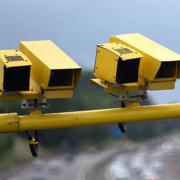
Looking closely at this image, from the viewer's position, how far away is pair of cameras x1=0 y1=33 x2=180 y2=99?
9.61 metres

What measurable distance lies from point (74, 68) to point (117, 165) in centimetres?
2998

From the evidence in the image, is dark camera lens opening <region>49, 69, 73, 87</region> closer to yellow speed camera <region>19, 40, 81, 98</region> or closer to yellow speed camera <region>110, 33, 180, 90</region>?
yellow speed camera <region>19, 40, 81, 98</region>

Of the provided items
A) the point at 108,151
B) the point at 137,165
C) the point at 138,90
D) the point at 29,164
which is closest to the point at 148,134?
the point at 108,151

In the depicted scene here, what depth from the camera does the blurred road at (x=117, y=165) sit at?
33.1 m

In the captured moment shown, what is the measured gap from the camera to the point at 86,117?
10.1 m

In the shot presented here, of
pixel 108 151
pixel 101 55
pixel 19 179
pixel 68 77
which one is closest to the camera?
pixel 68 77

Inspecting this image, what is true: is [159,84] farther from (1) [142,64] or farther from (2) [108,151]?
(2) [108,151]

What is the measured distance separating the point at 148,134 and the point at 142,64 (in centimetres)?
2348

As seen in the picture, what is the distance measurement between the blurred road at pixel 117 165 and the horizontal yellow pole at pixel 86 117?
806 inches

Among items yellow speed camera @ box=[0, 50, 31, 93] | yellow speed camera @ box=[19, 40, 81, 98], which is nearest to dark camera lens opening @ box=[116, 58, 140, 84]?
yellow speed camera @ box=[19, 40, 81, 98]

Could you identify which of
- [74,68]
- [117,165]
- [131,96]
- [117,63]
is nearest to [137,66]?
[117,63]

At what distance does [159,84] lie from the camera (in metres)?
10.4

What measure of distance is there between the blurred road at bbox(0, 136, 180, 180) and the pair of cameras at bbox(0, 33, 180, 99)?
2048 cm

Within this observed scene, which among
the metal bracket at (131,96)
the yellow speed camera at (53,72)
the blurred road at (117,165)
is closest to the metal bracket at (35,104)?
the yellow speed camera at (53,72)
